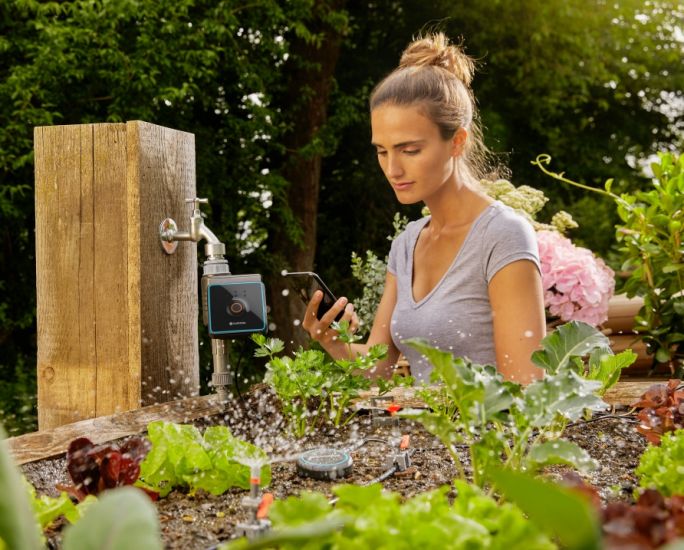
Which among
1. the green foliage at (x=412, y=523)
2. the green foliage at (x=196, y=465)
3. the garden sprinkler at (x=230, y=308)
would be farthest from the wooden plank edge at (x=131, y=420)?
the green foliage at (x=412, y=523)

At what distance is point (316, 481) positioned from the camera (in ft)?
5.15

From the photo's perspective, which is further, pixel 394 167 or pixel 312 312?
pixel 394 167

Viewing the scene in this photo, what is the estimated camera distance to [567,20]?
9.05 meters

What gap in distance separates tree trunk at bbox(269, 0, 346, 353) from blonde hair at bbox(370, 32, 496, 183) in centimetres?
480

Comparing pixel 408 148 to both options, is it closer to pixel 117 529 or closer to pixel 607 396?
pixel 607 396

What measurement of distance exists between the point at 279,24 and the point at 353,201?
2.04 metres

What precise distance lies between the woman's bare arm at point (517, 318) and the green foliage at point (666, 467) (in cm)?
105

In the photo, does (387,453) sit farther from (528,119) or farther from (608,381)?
(528,119)

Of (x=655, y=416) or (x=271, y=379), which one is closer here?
(x=655, y=416)

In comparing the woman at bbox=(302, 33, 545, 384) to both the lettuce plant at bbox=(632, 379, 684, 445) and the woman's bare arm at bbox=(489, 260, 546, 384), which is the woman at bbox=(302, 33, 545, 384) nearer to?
the woman's bare arm at bbox=(489, 260, 546, 384)

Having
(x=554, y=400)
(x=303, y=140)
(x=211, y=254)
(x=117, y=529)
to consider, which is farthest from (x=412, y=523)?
(x=303, y=140)

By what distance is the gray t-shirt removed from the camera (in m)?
2.56

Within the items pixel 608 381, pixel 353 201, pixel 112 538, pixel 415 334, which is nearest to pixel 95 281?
pixel 415 334

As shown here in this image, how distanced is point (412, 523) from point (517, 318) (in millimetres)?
1725
